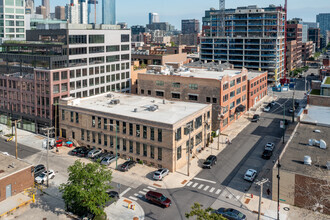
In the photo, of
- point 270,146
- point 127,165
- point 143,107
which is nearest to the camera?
point 127,165

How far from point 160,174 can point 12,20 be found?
127980 mm

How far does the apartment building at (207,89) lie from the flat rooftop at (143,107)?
7.98m

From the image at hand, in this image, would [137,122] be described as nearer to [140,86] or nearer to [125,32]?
[140,86]

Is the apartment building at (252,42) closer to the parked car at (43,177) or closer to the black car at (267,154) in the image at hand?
the black car at (267,154)

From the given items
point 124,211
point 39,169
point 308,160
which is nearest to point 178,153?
point 124,211

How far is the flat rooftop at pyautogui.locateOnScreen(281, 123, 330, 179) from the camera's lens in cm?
4997

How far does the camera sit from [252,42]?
161 m

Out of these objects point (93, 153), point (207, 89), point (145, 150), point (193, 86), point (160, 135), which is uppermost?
point (193, 86)

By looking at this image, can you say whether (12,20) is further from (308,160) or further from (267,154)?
(308,160)

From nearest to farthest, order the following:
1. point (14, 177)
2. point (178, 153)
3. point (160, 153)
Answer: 1. point (14, 177)
2. point (160, 153)
3. point (178, 153)

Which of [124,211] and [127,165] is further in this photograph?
[127,165]

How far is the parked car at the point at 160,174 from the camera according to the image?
5730 cm

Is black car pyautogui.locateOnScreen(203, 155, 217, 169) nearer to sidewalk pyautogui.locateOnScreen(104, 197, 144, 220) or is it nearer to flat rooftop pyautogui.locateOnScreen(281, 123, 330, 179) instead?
flat rooftop pyautogui.locateOnScreen(281, 123, 330, 179)

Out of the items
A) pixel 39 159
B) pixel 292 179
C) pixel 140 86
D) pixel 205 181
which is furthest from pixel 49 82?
pixel 292 179
